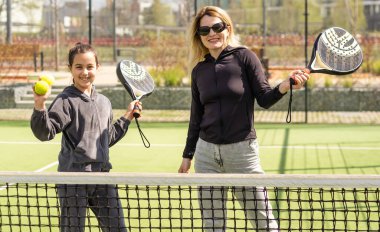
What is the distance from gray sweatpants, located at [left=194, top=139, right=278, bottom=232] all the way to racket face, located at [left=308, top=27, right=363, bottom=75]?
54 centimetres

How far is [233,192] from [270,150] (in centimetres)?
568

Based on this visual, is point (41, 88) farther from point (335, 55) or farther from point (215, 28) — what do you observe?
point (335, 55)

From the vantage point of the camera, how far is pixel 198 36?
4168 mm

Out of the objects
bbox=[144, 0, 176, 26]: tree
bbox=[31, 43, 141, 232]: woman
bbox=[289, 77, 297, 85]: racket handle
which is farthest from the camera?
bbox=[144, 0, 176, 26]: tree

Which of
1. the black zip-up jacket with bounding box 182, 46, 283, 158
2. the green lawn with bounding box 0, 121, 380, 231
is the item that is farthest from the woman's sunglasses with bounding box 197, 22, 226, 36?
the green lawn with bounding box 0, 121, 380, 231

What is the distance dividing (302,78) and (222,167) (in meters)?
0.64

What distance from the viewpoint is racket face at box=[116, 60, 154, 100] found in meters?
4.54

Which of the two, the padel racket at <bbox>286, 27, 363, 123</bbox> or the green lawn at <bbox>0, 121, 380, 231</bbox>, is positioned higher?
the padel racket at <bbox>286, 27, 363, 123</bbox>

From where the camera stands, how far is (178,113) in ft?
44.8

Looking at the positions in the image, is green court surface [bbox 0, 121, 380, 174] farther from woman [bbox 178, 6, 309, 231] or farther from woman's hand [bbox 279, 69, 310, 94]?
woman's hand [bbox 279, 69, 310, 94]

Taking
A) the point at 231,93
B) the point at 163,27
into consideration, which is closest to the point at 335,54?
the point at 231,93

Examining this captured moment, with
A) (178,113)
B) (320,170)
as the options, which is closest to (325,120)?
(178,113)

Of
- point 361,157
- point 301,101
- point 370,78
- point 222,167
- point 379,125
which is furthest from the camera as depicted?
point 370,78

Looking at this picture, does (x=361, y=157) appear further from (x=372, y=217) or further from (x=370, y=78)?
(x=370, y=78)
